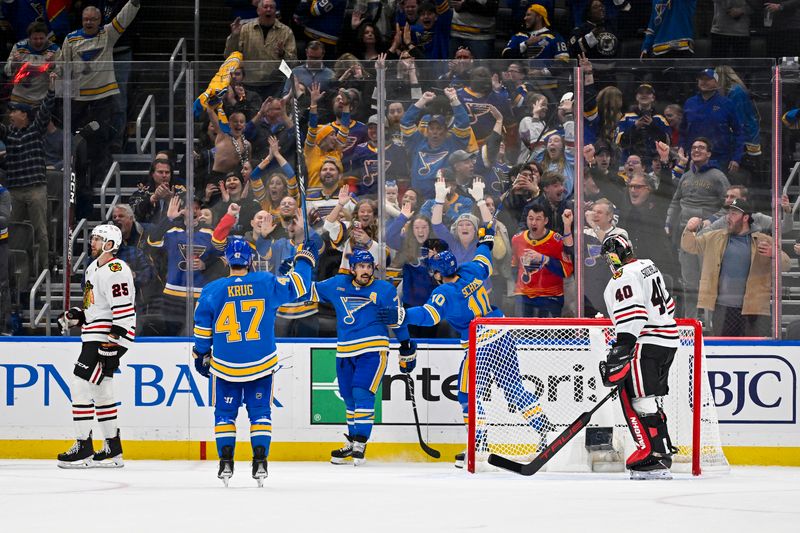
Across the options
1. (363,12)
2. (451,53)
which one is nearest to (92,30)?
(363,12)

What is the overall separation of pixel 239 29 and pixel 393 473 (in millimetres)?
4495

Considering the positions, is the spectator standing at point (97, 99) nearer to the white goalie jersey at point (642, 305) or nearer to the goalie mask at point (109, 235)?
the goalie mask at point (109, 235)

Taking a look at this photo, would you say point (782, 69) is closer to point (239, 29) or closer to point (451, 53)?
point (451, 53)

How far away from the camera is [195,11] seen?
440 inches

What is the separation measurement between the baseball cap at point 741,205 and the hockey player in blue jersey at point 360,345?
2.33 metres

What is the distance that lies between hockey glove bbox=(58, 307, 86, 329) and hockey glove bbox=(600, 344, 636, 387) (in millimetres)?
3338

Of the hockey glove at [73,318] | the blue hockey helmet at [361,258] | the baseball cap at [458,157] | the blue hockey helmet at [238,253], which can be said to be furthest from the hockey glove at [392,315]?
the hockey glove at [73,318]

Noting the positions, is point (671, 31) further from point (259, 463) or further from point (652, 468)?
point (259, 463)

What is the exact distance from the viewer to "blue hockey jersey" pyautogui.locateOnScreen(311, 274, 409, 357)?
8.24 m

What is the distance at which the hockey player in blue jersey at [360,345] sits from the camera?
26.9 feet

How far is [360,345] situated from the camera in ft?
27.0

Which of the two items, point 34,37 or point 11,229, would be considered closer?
point 11,229

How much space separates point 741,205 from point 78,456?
4.62 metres

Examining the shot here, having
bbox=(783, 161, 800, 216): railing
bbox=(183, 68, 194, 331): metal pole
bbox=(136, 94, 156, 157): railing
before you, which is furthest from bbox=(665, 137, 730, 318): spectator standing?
bbox=(136, 94, 156, 157): railing
